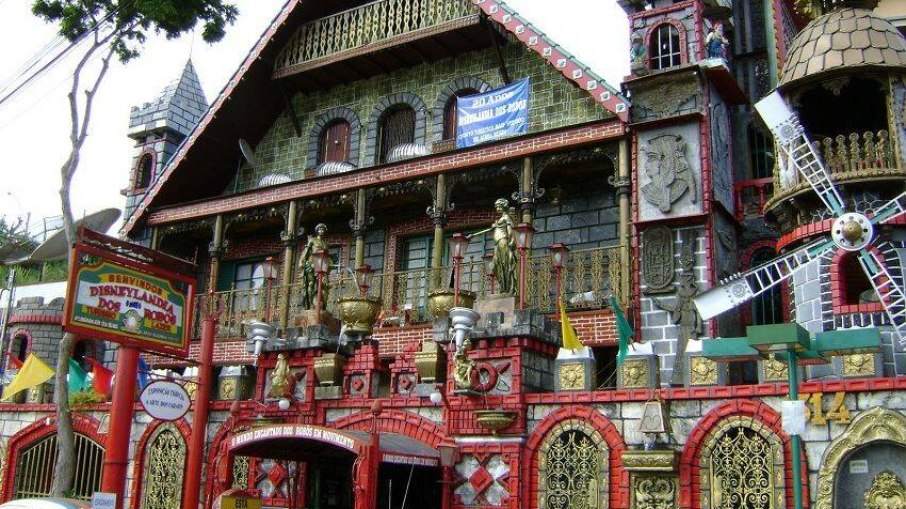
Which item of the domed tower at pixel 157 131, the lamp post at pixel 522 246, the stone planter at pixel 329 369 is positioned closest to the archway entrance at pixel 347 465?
the stone planter at pixel 329 369

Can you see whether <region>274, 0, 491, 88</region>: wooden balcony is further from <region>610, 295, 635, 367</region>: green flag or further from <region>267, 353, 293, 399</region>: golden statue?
<region>610, 295, 635, 367</region>: green flag

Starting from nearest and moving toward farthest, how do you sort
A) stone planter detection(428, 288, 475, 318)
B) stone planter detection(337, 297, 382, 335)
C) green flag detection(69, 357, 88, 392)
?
stone planter detection(428, 288, 475, 318) → stone planter detection(337, 297, 382, 335) → green flag detection(69, 357, 88, 392)

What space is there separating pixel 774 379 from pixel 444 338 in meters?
5.96

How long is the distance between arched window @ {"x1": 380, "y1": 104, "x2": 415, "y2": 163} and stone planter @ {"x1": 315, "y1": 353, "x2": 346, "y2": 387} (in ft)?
26.0

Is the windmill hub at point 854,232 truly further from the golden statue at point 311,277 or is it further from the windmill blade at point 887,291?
the golden statue at point 311,277

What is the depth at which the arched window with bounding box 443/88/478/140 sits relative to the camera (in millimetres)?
24656

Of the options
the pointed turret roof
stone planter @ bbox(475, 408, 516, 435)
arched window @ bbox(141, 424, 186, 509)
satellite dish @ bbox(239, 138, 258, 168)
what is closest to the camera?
stone planter @ bbox(475, 408, 516, 435)

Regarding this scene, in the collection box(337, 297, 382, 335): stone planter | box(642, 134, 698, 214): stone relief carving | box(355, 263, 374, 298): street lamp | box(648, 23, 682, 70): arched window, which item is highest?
box(648, 23, 682, 70): arched window

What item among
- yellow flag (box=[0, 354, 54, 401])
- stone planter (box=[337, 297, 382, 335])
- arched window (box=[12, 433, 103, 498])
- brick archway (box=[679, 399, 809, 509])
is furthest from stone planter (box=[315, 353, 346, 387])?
yellow flag (box=[0, 354, 54, 401])

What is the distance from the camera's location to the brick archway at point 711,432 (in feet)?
47.3

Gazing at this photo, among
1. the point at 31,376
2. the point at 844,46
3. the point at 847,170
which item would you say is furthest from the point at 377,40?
the point at 847,170

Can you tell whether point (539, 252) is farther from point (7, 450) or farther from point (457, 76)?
point (7, 450)

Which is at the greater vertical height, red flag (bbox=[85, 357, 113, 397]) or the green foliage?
the green foliage

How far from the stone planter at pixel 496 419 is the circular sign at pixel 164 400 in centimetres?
526
